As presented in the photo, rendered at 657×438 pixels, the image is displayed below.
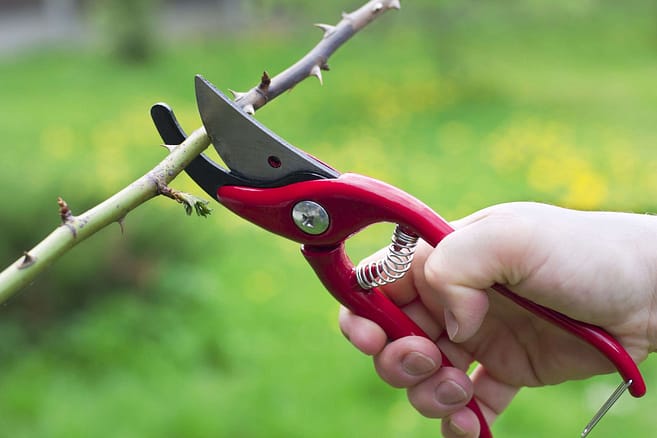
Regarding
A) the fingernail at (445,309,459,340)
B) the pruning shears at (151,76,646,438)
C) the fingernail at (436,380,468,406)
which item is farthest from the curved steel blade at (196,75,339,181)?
the fingernail at (436,380,468,406)

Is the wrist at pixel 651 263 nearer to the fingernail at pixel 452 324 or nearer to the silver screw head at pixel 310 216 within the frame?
the fingernail at pixel 452 324

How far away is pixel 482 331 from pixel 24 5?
10657 millimetres

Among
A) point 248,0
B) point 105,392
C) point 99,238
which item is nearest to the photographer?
point 105,392

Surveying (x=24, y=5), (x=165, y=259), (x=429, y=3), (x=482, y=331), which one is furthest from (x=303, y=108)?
(x=24, y=5)

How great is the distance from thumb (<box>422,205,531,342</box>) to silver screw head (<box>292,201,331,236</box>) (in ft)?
0.47

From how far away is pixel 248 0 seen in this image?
10305mm

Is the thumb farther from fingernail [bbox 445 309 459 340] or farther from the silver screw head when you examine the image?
the silver screw head

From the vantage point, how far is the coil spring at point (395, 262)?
1.09 meters

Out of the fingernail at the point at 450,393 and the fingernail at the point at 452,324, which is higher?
the fingernail at the point at 452,324

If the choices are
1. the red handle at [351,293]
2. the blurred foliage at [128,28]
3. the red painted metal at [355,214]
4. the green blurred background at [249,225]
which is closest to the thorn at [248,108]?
the red painted metal at [355,214]

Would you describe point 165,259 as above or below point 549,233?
below

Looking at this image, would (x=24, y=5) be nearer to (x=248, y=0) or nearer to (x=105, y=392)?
(x=248, y=0)

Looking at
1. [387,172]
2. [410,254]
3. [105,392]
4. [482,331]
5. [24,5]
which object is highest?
[410,254]

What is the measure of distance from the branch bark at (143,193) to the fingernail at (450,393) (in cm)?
52
